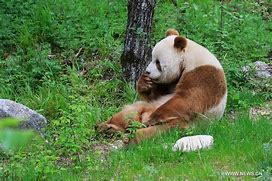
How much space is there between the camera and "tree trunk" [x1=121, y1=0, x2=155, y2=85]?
7.75 metres

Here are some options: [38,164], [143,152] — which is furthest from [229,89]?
[38,164]

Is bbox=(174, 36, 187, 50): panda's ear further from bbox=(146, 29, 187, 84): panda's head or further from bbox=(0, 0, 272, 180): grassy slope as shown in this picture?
bbox=(0, 0, 272, 180): grassy slope

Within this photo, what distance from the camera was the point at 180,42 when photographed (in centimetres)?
581

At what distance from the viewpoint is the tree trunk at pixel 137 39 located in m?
7.75

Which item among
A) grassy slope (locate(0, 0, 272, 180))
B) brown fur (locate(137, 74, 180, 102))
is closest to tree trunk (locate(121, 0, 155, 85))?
grassy slope (locate(0, 0, 272, 180))

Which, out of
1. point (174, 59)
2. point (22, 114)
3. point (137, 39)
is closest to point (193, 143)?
point (174, 59)

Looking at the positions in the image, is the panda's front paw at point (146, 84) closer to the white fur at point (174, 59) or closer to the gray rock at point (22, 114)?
the white fur at point (174, 59)

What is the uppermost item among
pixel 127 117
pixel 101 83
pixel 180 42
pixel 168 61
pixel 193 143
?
pixel 180 42

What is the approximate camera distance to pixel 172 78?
5969mm

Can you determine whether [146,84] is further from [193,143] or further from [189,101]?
[193,143]

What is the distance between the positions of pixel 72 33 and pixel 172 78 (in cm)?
397

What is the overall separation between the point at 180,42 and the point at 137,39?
6.84 ft

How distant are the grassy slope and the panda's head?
74cm

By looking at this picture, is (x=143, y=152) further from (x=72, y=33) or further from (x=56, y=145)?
(x=72, y=33)
